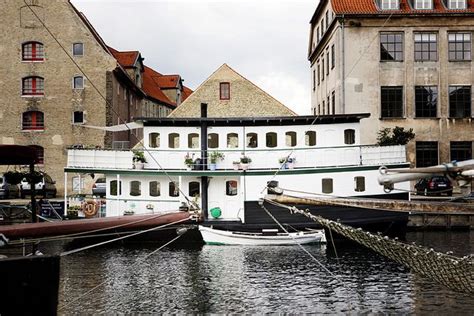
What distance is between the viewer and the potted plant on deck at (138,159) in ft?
102

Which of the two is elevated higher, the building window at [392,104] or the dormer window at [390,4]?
the dormer window at [390,4]

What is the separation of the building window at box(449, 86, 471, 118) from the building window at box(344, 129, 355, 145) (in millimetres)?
15360

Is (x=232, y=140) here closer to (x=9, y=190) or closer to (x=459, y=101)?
(x=9, y=190)

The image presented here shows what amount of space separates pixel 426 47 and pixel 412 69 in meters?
1.90

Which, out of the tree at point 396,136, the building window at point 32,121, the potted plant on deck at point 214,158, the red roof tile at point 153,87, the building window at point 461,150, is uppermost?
the red roof tile at point 153,87

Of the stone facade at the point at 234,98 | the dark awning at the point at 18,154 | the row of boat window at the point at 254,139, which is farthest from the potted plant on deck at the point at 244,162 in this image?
the stone facade at the point at 234,98

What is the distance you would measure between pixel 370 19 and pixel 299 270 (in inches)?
1055

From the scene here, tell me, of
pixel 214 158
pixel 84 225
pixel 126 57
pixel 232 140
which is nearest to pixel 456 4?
pixel 232 140

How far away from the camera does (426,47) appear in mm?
44938

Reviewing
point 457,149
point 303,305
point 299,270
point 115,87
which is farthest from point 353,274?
point 115,87

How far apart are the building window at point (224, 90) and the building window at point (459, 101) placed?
17.9 m

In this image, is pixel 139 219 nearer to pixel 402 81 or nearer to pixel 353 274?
pixel 353 274

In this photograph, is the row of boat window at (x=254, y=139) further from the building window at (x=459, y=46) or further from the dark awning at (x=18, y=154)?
the dark awning at (x=18, y=154)

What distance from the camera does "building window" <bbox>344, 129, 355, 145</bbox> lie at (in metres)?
32.4
